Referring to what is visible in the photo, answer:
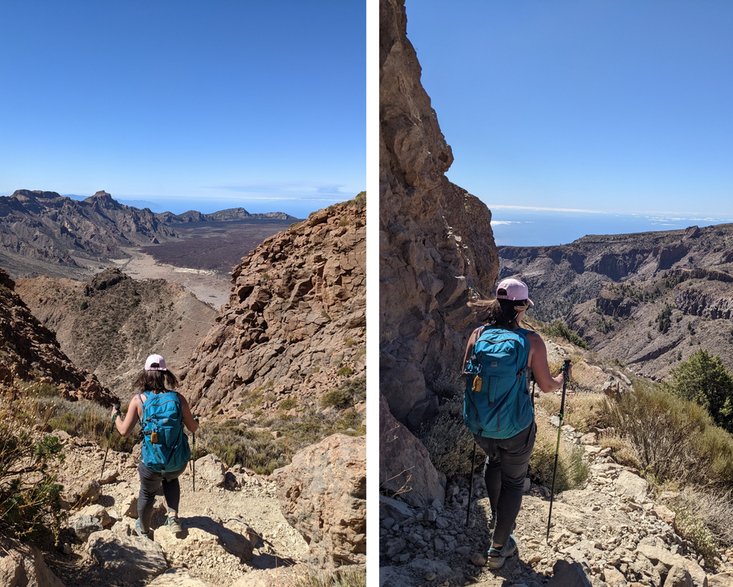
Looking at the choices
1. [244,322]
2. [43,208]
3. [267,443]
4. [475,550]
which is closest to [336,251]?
[244,322]

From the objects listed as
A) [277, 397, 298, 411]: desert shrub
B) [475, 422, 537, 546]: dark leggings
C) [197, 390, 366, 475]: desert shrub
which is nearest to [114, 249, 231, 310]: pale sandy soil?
[277, 397, 298, 411]: desert shrub


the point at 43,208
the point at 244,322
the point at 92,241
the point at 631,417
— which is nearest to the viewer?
the point at 631,417

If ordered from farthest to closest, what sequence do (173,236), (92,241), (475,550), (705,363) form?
(173,236) < (92,241) < (705,363) < (475,550)

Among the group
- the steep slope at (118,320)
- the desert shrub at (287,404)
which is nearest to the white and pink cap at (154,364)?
the desert shrub at (287,404)

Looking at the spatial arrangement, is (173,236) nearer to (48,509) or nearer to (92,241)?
(92,241)

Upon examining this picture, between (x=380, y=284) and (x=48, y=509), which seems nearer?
(x=48, y=509)

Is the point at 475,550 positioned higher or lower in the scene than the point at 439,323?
lower

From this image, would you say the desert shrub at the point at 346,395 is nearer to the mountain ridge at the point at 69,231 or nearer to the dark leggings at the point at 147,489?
the dark leggings at the point at 147,489

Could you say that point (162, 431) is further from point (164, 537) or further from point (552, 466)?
point (552, 466)
